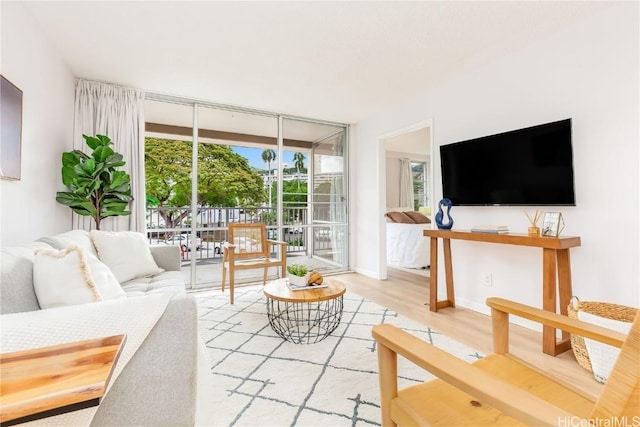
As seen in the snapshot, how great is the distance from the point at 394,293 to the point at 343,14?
9.63ft

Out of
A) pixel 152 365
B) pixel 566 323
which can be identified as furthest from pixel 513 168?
pixel 152 365

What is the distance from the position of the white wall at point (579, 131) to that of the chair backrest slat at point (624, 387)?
2.04 meters

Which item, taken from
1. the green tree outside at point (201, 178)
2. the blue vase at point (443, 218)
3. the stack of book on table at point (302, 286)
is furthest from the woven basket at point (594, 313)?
the green tree outside at point (201, 178)

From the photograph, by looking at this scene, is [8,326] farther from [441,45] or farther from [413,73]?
[413,73]

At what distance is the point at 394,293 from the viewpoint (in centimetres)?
364

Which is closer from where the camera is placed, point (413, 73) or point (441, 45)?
point (441, 45)

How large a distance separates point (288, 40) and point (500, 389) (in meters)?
2.62

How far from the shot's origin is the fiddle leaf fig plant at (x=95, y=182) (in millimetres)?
2650

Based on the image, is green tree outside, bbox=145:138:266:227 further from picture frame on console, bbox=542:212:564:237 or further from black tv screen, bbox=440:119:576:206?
picture frame on console, bbox=542:212:564:237

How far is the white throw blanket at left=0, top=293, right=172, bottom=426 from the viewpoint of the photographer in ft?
2.60

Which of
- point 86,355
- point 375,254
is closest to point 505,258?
point 375,254


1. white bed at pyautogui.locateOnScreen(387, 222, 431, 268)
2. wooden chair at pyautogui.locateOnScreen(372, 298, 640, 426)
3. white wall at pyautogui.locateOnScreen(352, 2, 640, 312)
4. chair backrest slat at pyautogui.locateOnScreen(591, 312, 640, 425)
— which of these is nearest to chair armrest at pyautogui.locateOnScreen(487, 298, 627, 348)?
wooden chair at pyautogui.locateOnScreen(372, 298, 640, 426)

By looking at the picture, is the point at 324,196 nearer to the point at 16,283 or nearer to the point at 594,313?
the point at 594,313

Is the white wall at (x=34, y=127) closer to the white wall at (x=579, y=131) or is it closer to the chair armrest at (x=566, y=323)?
the chair armrest at (x=566, y=323)
